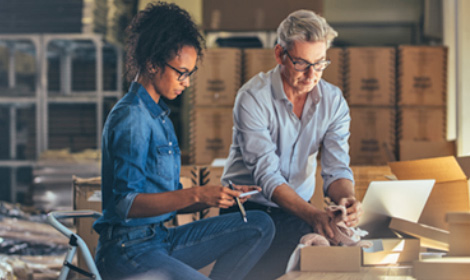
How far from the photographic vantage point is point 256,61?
12.8ft

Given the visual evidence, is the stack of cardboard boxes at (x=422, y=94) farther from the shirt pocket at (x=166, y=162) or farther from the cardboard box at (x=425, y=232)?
the shirt pocket at (x=166, y=162)

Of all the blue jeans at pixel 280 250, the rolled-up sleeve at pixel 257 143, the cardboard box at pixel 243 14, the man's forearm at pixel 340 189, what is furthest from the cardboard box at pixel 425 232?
the cardboard box at pixel 243 14

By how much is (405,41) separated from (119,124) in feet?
14.3

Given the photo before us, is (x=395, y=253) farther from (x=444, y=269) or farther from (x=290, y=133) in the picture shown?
(x=290, y=133)

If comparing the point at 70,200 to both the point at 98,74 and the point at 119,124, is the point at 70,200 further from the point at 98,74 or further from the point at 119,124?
the point at 119,124

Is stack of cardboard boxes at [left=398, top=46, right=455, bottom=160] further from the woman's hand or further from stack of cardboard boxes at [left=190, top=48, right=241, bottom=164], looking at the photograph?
the woman's hand

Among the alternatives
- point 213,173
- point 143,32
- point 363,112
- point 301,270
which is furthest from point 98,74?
point 301,270

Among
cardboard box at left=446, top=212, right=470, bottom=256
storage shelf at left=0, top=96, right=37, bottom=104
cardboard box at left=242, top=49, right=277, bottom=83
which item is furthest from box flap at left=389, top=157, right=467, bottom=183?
storage shelf at left=0, top=96, right=37, bottom=104

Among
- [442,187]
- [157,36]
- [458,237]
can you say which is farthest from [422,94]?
[157,36]

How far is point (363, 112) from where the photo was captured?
3.87 meters

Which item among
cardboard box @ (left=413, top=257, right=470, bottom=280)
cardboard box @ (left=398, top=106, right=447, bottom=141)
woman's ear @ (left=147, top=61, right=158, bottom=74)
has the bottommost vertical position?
cardboard box @ (left=413, top=257, right=470, bottom=280)

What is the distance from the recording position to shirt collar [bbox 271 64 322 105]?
2.01 metres

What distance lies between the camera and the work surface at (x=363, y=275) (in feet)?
4.80

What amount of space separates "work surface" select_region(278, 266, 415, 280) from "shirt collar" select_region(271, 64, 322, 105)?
0.67 meters
